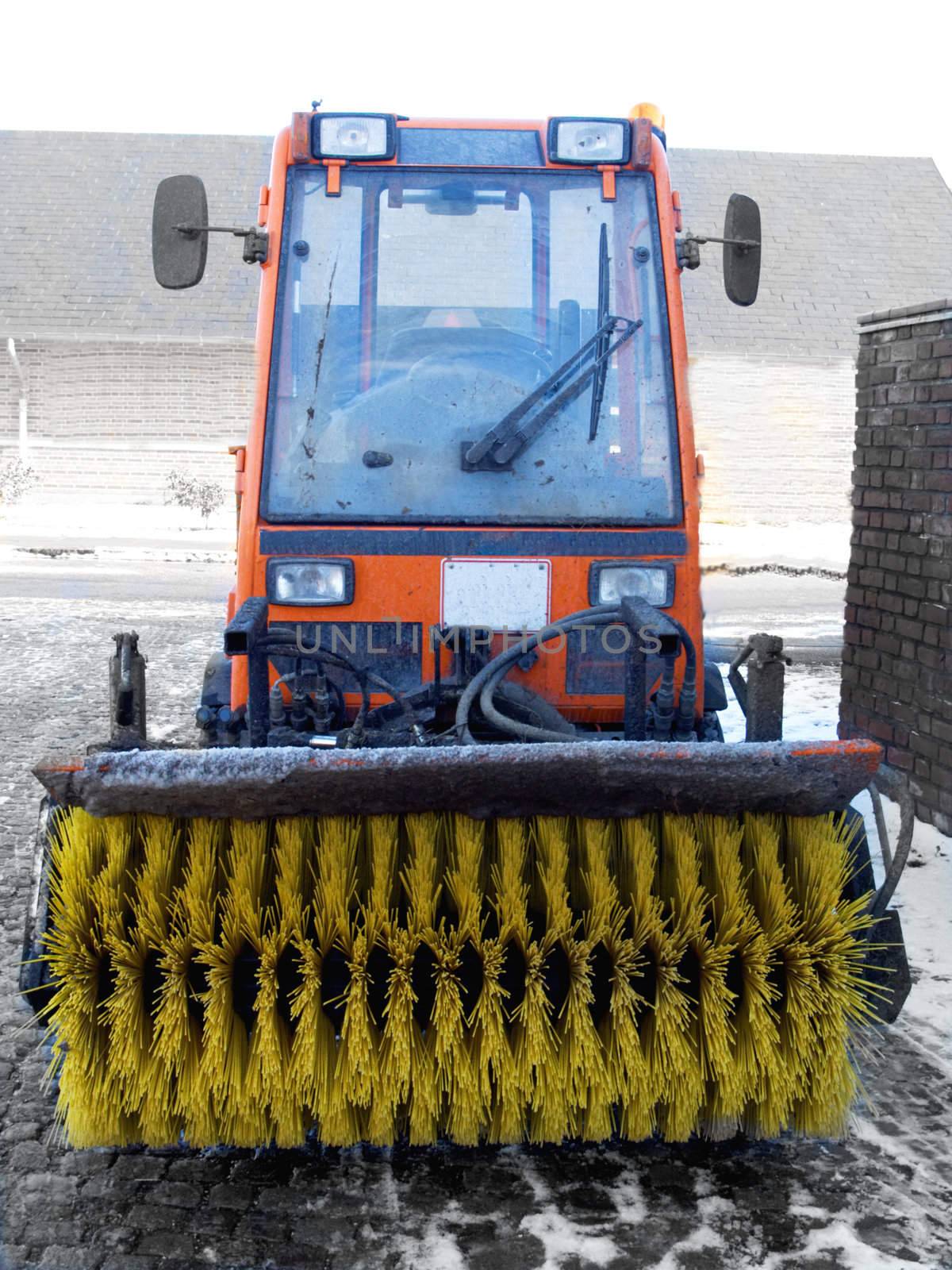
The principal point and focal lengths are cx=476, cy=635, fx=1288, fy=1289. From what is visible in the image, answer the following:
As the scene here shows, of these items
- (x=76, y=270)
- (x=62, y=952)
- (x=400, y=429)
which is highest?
(x=76, y=270)

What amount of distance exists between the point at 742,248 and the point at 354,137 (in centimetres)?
119

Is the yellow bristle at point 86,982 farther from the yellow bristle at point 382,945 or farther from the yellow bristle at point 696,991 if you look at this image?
the yellow bristle at point 696,991

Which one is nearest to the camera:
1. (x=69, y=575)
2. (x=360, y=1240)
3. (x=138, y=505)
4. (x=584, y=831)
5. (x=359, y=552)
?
(x=360, y=1240)

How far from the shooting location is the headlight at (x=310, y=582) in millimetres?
3613

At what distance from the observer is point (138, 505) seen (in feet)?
72.6

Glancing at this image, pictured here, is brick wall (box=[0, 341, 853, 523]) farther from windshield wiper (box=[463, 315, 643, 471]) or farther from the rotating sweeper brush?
the rotating sweeper brush

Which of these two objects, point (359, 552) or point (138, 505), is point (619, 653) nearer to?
point (359, 552)

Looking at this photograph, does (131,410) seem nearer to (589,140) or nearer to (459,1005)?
(589,140)

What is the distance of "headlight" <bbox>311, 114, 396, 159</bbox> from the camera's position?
12.5 ft

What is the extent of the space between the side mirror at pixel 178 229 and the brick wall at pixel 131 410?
750 inches

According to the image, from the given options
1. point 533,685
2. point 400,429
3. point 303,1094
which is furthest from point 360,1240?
point 400,429

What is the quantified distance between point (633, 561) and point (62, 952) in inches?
72.3

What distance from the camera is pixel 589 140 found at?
3.84 metres

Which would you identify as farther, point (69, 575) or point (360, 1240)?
point (69, 575)
